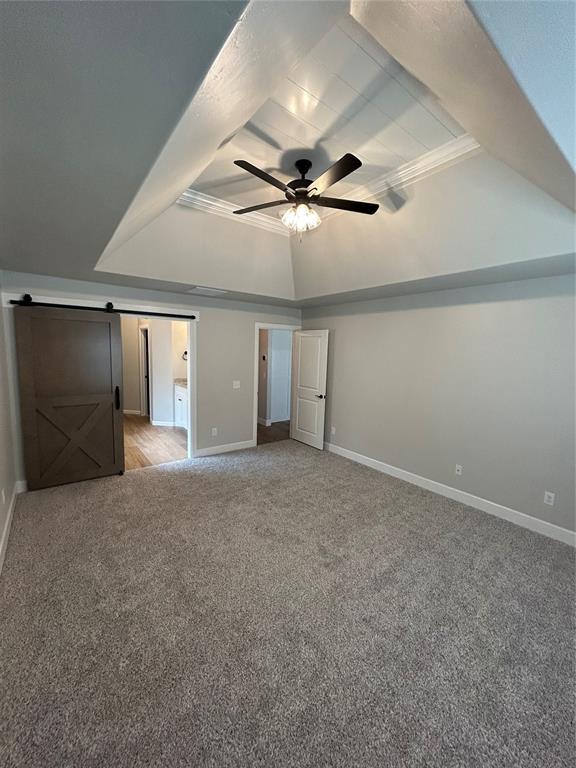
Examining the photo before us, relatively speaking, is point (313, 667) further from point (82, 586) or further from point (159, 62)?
point (159, 62)

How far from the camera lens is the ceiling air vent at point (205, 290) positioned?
391 cm

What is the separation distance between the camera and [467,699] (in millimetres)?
1589

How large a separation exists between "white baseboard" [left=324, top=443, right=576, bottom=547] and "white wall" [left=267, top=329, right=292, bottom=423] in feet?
8.21

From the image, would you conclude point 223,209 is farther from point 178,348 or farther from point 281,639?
point 178,348

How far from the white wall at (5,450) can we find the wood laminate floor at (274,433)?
3.30 m

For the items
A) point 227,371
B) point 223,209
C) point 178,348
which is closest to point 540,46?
point 223,209

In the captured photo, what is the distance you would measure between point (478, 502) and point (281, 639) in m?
2.66

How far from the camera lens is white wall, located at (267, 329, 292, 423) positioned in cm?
681

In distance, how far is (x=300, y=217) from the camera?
2.43 meters

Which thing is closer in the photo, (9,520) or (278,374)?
(9,520)

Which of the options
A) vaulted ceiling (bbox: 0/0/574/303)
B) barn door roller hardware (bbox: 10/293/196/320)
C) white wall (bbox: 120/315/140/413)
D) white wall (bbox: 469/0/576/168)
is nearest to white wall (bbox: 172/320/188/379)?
white wall (bbox: 120/315/140/413)

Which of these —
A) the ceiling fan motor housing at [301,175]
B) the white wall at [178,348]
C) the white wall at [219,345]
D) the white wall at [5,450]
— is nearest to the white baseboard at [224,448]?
the white wall at [219,345]

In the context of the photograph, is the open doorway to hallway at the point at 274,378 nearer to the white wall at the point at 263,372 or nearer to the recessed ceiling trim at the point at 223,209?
the white wall at the point at 263,372

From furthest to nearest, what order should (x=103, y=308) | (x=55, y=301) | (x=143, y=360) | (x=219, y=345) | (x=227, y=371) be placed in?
(x=143, y=360), (x=227, y=371), (x=219, y=345), (x=103, y=308), (x=55, y=301)
